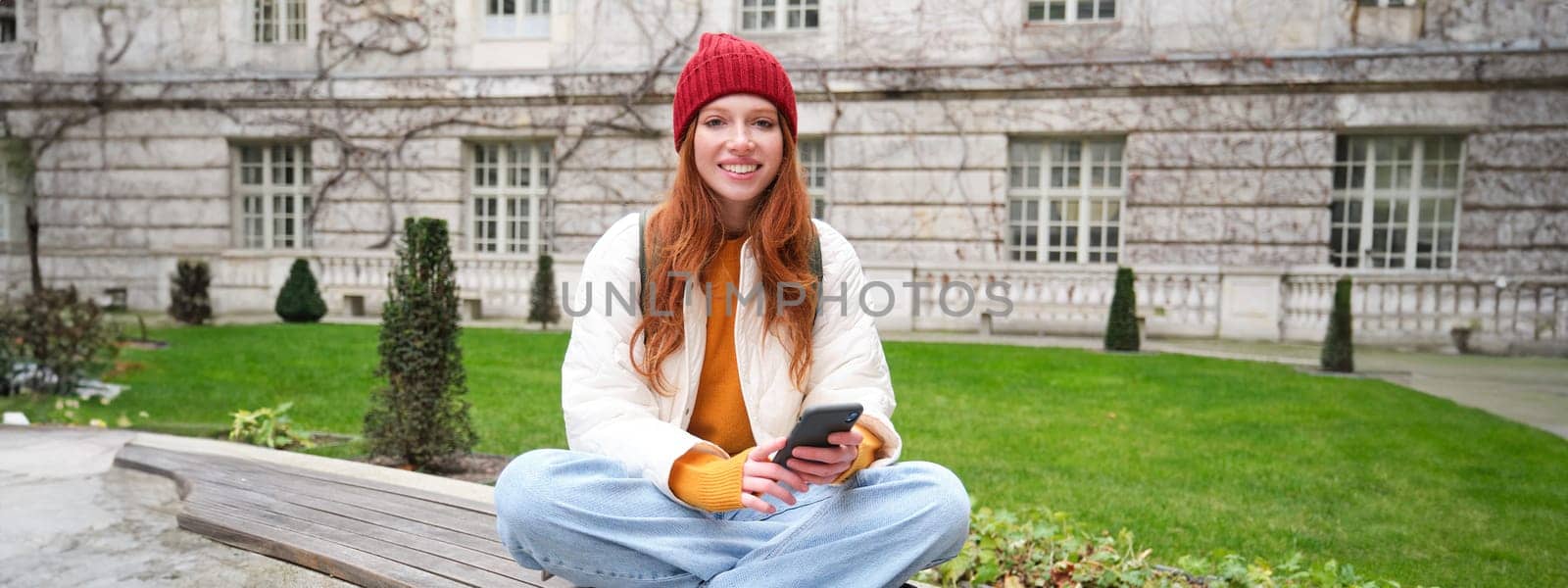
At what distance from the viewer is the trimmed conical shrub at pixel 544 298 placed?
12.3 m

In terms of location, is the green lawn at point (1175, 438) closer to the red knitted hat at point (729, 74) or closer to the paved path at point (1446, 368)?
the paved path at point (1446, 368)

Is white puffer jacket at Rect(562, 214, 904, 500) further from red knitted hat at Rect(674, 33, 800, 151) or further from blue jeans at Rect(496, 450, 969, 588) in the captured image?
red knitted hat at Rect(674, 33, 800, 151)

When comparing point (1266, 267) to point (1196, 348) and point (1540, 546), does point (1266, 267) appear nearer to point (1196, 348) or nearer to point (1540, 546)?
point (1196, 348)

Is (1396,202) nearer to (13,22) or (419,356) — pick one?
(419,356)

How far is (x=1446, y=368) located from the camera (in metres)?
9.41

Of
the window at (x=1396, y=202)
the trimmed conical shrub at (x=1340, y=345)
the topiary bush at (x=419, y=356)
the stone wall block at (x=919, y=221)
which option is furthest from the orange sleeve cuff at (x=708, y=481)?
the window at (x=1396, y=202)

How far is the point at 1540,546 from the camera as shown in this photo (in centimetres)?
387

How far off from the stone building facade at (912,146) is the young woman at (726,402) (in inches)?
391

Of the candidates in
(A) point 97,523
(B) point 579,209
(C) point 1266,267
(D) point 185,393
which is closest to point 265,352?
(D) point 185,393

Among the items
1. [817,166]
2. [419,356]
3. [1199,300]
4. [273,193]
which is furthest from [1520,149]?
[273,193]

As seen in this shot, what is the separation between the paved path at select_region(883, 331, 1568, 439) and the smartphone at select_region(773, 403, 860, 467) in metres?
6.16

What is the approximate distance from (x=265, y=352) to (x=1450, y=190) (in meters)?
13.4

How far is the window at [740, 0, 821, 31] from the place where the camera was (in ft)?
43.0

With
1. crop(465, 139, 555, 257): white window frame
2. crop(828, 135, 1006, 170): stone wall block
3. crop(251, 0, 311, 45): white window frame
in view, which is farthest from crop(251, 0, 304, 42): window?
crop(828, 135, 1006, 170): stone wall block
